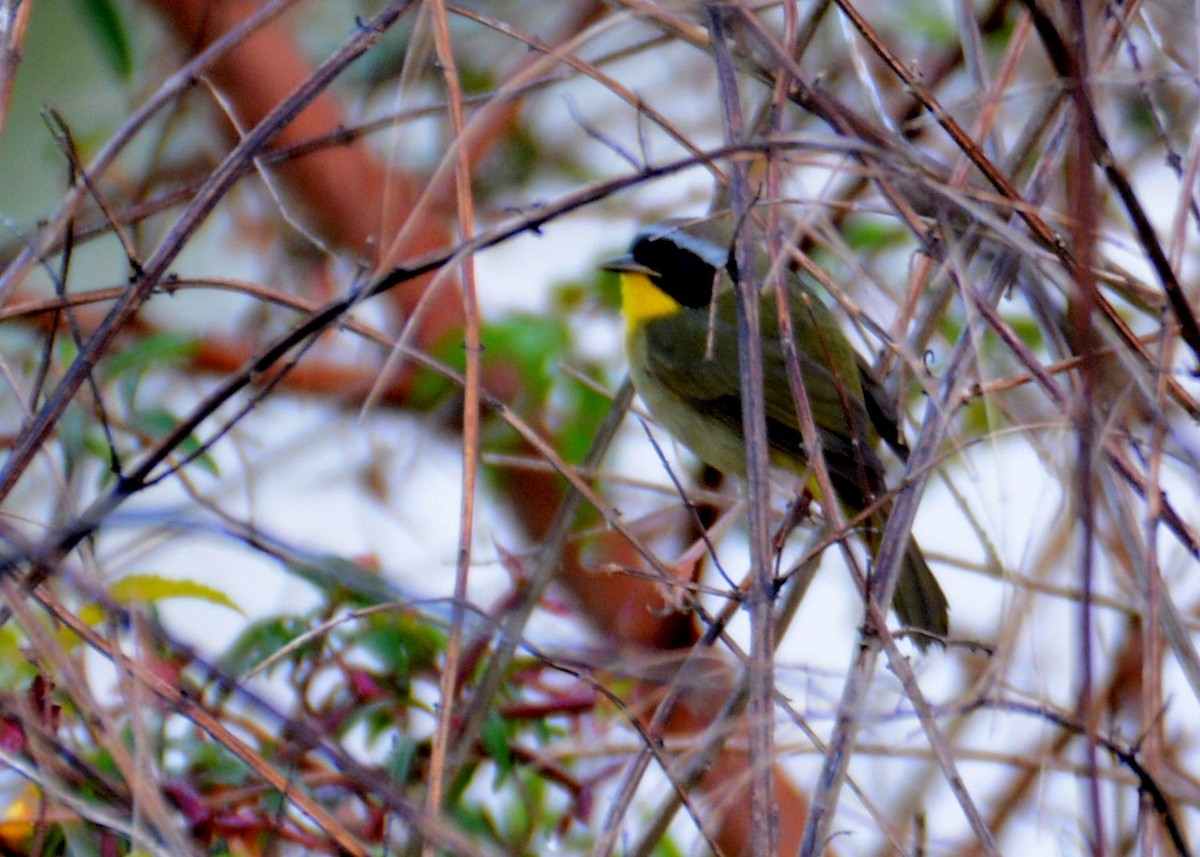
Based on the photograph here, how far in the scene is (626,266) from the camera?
11.7 ft

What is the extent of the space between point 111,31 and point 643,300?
1.44 meters

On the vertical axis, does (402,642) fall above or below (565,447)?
below

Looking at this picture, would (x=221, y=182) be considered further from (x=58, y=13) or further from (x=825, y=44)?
(x=58, y=13)

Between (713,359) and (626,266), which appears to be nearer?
(713,359)

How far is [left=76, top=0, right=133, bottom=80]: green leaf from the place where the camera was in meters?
3.26

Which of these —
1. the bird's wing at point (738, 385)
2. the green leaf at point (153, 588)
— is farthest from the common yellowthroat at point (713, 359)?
the green leaf at point (153, 588)

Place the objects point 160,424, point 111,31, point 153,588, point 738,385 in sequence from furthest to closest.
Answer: point 738,385
point 111,31
point 160,424
point 153,588

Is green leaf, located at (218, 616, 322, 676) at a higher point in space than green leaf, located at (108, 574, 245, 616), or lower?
higher

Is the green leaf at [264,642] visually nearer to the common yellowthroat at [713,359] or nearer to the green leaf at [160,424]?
the green leaf at [160,424]

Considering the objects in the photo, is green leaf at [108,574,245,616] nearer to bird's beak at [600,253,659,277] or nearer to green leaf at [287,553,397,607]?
green leaf at [287,553,397,607]

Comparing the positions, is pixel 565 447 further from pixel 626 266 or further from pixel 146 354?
pixel 146 354

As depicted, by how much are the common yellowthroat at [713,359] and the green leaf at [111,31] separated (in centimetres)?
122

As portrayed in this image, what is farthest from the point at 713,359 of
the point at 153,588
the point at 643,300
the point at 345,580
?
the point at 345,580

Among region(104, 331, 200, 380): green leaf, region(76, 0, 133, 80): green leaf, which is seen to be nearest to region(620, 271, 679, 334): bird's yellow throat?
region(76, 0, 133, 80): green leaf
